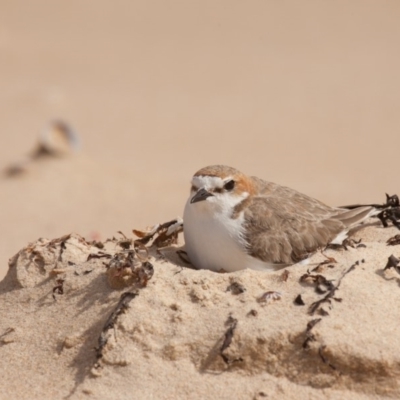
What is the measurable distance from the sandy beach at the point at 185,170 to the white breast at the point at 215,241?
0.61 ft

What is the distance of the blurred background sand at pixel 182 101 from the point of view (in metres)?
11.0

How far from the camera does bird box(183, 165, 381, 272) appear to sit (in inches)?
233

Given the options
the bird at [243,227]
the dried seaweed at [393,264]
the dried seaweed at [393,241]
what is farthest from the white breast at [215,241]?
the dried seaweed at [393,264]

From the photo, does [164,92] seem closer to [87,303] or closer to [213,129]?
[213,129]

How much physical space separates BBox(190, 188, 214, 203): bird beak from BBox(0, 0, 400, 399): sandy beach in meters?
0.46

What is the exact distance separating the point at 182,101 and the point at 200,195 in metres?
10.2

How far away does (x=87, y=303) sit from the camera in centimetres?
543

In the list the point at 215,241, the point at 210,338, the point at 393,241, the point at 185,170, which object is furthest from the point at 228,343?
the point at 185,170

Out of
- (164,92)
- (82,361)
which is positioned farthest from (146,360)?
(164,92)

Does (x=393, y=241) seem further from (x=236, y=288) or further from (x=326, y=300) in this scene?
(x=236, y=288)

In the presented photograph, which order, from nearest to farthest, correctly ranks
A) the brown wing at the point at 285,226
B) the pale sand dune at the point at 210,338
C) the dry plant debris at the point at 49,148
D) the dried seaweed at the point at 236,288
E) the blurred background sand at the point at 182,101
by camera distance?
the pale sand dune at the point at 210,338, the dried seaweed at the point at 236,288, the brown wing at the point at 285,226, the blurred background sand at the point at 182,101, the dry plant debris at the point at 49,148

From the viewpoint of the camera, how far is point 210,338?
4.93 m

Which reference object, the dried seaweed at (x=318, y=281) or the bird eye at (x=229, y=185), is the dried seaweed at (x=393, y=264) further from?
the bird eye at (x=229, y=185)

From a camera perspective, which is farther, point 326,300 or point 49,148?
point 49,148
